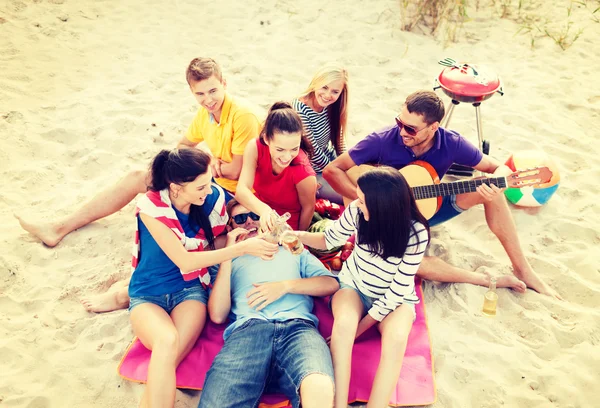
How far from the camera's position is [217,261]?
2.88 metres

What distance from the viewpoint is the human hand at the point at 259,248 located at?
9.31 feet

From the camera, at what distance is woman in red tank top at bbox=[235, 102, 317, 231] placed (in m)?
3.16

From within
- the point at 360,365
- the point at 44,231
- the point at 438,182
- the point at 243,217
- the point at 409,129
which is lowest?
the point at 360,365

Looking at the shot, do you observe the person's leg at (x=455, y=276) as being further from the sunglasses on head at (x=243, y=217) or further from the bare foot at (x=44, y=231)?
the bare foot at (x=44, y=231)

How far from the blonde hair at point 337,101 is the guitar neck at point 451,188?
2.95 ft

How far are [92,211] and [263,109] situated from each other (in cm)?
200

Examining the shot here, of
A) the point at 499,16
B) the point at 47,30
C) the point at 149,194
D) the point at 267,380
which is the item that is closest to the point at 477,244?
the point at 267,380

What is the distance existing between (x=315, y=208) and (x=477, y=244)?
123 cm

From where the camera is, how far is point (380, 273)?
9.46 ft

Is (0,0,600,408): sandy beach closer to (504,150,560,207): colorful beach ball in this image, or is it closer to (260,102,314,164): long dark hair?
(504,150,560,207): colorful beach ball

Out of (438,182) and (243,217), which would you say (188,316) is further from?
(438,182)

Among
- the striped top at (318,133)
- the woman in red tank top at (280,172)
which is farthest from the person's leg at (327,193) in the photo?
the woman in red tank top at (280,172)

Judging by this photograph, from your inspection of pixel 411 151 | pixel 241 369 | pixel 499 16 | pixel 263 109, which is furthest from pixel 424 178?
pixel 499 16

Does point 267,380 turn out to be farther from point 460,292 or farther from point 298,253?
point 460,292
